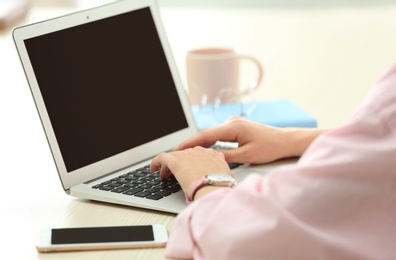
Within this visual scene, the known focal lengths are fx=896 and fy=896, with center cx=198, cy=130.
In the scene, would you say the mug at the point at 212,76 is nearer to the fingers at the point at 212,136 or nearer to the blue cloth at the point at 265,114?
the blue cloth at the point at 265,114

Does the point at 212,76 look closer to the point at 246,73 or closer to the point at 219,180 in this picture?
the point at 246,73

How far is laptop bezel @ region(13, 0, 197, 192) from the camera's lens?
1.23 meters

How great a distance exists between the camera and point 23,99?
74.1 inches

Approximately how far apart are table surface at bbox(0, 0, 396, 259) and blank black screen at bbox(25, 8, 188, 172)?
93 millimetres

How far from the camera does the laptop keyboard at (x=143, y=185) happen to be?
3.92ft

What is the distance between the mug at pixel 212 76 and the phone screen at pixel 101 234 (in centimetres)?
76

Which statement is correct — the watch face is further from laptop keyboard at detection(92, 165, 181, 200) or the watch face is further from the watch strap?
laptop keyboard at detection(92, 165, 181, 200)

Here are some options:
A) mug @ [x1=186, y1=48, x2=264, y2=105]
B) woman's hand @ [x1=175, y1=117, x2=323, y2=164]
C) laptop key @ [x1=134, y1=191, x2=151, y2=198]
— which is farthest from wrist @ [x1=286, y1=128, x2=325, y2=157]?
mug @ [x1=186, y1=48, x2=264, y2=105]

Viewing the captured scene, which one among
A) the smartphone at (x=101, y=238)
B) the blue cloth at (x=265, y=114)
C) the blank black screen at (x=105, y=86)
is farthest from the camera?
the blue cloth at (x=265, y=114)

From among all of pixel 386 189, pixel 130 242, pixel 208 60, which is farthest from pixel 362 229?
pixel 208 60

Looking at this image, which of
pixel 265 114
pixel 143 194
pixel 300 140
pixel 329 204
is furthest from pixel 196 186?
pixel 265 114

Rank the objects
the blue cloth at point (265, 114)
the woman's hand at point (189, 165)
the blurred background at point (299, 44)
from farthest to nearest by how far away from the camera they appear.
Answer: the blurred background at point (299, 44), the blue cloth at point (265, 114), the woman's hand at point (189, 165)

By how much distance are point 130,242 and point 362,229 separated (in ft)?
0.92

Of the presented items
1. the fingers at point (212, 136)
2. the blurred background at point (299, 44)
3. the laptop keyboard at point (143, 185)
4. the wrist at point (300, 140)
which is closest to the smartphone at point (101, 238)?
the laptop keyboard at point (143, 185)
